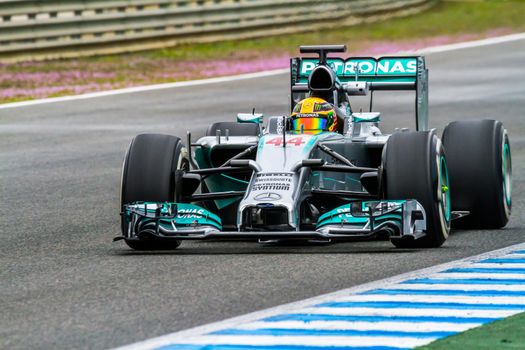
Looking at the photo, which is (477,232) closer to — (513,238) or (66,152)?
(513,238)

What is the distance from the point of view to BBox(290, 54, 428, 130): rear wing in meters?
12.5

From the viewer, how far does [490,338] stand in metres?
7.15

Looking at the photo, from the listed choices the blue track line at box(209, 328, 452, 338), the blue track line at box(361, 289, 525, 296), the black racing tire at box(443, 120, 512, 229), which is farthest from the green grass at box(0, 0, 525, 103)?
the blue track line at box(209, 328, 452, 338)

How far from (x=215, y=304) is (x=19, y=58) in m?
19.4

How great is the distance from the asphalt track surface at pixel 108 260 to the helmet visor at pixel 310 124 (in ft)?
3.75

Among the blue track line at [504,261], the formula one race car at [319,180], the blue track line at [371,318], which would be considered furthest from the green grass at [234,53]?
the blue track line at [371,318]

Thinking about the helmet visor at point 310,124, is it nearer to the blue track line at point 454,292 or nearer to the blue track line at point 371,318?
the blue track line at point 454,292

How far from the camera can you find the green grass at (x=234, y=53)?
25016 millimetres

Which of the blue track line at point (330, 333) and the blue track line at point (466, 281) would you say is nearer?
the blue track line at point (330, 333)

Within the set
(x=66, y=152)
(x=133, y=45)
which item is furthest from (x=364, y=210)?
(x=133, y=45)

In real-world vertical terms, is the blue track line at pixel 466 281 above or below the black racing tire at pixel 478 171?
below

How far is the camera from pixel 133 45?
96.3 ft

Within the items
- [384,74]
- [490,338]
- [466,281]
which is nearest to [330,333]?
[490,338]

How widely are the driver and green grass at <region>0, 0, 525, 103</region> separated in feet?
40.5
